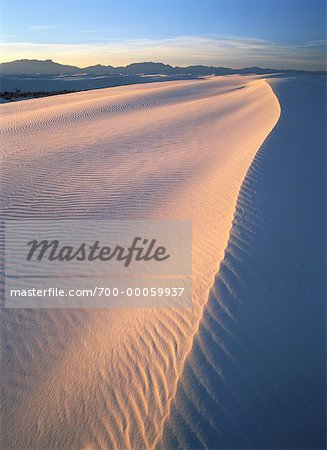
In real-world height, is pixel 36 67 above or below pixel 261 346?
above

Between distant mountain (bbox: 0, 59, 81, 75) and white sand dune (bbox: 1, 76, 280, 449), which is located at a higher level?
distant mountain (bbox: 0, 59, 81, 75)

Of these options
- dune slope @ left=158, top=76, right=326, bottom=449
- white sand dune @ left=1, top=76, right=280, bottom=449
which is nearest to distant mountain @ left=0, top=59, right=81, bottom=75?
white sand dune @ left=1, top=76, right=280, bottom=449

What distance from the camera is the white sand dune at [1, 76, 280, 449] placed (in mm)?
2873

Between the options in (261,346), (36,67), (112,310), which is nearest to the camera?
(261,346)

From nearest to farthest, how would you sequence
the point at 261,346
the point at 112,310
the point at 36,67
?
the point at 261,346, the point at 112,310, the point at 36,67

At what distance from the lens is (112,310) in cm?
393

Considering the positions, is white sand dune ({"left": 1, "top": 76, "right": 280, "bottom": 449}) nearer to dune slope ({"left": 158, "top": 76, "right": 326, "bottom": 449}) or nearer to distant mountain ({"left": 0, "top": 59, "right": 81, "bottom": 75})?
dune slope ({"left": 158, "top": 76, "right": 326, "bottom": 449})

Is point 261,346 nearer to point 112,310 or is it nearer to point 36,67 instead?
point 112,310

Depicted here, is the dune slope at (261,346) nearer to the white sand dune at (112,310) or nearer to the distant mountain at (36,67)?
the white sand dune at (112,310)

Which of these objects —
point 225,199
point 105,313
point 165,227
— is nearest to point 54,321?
point 105,313

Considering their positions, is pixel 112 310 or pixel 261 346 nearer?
pixel 261 346

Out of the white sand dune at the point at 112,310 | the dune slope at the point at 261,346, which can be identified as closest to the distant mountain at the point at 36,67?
the white sand dune at the point at 112,310

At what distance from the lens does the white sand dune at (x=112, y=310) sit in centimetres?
287

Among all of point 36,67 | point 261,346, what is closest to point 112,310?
point 261,346
